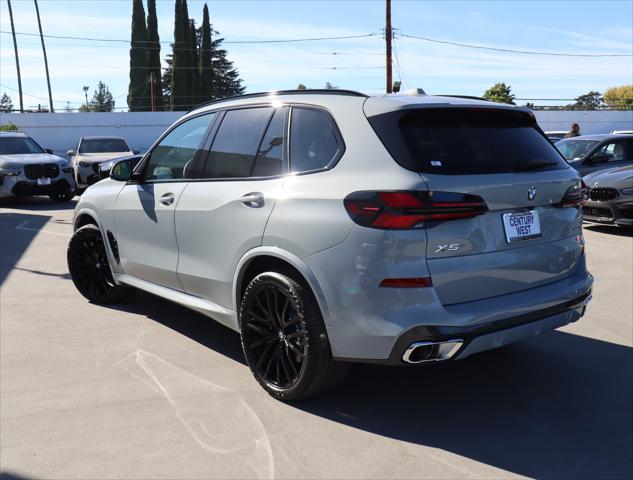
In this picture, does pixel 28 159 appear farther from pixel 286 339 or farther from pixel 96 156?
→ pixel 286 339

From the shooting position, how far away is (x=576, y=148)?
42.8ft

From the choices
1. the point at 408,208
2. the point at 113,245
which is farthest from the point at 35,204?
the point at 408,208

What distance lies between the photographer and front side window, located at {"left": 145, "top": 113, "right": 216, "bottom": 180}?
4.64 m

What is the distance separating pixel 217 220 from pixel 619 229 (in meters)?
9.17

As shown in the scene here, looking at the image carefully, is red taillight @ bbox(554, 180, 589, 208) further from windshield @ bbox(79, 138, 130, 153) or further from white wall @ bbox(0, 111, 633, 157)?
white wall @ bbox(0, 111, 633, 157)

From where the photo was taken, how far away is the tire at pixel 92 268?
5.90 m

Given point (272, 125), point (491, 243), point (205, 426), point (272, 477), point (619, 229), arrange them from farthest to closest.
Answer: point (619, 229)
point (272, 125)
point (205, 426)
point (491, 243)
point (272, 477)

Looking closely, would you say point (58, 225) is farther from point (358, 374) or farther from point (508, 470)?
point (508, 470)

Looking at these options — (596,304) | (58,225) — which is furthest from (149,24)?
(596,304)

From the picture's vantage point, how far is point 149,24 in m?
59.6

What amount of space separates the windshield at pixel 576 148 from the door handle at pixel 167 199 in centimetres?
1004

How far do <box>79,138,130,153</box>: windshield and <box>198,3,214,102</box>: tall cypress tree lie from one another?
49.3 meters

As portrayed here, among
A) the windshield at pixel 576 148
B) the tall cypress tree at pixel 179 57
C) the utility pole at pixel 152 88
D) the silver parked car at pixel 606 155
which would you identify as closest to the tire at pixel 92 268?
the silver parked car at pixel 606 155

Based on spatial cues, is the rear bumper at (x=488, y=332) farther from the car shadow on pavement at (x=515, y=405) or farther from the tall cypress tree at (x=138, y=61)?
the tall cypress tree at (x=138, y=61)
